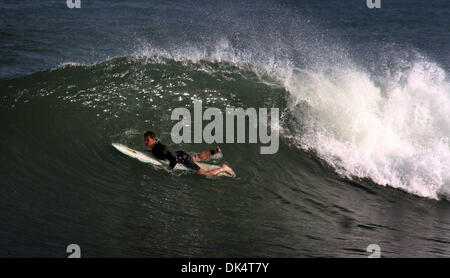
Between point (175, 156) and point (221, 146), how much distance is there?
1.92 meters

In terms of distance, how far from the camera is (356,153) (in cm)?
1095

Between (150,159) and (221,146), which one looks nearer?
(150,159)

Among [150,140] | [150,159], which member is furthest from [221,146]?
[150,140]

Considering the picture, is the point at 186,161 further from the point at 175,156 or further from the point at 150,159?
the point at 150,159

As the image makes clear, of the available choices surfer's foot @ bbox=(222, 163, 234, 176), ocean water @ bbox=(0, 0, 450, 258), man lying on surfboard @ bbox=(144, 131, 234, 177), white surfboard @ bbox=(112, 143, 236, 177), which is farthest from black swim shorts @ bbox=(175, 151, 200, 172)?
surfer's foot @ bbox=(222, 163, 234, 176)

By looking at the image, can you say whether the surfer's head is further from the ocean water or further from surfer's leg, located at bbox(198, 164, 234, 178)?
surfer's leg, located at bbox(198, 164, 234, 178)

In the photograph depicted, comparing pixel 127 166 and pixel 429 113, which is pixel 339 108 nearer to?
pixel 429 113

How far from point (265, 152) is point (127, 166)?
3326 mm

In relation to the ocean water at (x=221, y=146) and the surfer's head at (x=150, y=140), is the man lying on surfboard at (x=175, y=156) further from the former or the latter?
the ocean water at (x=221, y=146)

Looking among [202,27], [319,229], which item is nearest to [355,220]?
[319,229]

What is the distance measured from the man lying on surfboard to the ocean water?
0.21m

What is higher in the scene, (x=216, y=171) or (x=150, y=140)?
(x=150, y=140)

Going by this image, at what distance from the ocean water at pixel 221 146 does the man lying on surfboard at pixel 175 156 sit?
0.69 feet

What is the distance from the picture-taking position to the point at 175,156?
8844 mm
